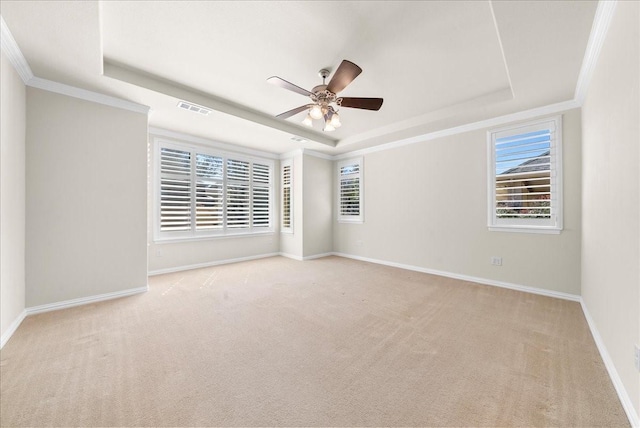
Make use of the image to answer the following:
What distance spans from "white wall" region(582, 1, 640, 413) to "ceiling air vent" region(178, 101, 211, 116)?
4128mm

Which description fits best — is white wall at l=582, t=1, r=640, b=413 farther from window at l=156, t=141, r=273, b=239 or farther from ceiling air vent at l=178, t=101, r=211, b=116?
window at l=156, t=141, r=273, b=239

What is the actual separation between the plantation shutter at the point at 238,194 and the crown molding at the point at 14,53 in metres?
3.07

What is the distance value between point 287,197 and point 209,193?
1.88 meters

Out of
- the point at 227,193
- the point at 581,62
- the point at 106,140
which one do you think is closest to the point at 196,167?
the point at 227,193

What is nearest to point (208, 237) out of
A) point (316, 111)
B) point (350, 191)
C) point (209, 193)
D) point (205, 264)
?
point (205, 264)

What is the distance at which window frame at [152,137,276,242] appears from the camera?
4.47 m

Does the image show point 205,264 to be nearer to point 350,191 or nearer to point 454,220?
point 350,191

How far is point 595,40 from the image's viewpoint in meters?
2.07

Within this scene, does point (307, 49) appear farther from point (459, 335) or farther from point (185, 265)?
point (185, 265)

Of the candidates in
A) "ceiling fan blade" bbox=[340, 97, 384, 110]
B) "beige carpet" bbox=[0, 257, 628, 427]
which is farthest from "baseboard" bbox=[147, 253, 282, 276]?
"ceiling fan blade" bbox=[340, 97, 384, 110]

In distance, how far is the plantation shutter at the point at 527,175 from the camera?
11.1 feet

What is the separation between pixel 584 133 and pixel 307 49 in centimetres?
342

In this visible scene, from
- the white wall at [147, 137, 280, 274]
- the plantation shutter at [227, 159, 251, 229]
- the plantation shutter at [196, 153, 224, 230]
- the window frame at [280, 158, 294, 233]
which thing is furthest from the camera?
the window frame at [280, 158, 294, 233]

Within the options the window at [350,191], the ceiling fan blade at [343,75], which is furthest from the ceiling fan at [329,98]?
the window at [350,191]
